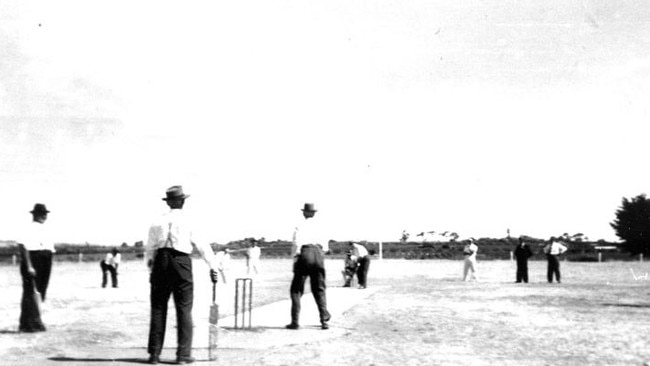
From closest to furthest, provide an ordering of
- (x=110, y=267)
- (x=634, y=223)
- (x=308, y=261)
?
(x=308, y=261)
(x=110, y=267)
(x=634, y=223)

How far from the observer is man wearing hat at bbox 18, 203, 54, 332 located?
10.6 m

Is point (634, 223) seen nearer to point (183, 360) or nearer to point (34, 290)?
point (34, 290)

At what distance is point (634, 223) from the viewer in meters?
85.1

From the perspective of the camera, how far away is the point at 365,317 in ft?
43.9

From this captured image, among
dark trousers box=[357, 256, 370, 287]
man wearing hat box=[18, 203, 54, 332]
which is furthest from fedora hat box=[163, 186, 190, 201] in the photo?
dark trousers box=[357, 256, 370, 287]

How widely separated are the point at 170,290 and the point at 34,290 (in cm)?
359

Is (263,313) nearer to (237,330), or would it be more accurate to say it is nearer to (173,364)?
(237,330)

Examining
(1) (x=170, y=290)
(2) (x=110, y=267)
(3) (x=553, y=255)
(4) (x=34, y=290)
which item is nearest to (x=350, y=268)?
(2) (x=110, y=267)

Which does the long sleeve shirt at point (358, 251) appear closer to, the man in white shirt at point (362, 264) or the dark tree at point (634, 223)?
the man in white shirt at point (362, 264)

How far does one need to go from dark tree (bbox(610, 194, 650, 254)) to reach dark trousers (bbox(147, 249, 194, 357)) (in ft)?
253

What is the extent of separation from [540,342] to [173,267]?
15.8ft

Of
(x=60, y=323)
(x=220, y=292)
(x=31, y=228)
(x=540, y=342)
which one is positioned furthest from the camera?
(x=220, y=292)

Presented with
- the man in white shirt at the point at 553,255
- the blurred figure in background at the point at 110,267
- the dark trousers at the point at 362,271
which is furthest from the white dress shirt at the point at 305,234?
the man in white shirt at the point at 553,255

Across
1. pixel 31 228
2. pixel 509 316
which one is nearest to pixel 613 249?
pixel 509 316
